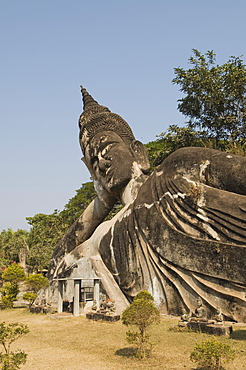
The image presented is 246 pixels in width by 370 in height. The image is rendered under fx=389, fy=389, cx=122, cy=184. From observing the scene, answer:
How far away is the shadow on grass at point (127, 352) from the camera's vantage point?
A: 19.2 ft

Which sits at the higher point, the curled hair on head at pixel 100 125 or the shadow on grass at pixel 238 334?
the curled hair on head at pixel 100 125

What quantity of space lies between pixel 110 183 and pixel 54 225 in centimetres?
2235

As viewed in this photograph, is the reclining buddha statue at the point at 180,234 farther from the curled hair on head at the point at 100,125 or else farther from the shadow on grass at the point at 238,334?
the curled hair on head at the point at 100,125

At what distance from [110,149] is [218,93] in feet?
24.6

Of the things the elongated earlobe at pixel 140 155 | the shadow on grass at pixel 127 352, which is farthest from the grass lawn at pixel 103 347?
the elongated earlobe at pixel 140 155

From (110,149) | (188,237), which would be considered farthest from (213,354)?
(110,149)

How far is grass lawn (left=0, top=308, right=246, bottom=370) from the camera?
5.36m

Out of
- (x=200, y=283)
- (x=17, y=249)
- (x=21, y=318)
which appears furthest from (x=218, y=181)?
(x=17, y=249)

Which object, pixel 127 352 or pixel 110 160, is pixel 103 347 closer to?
pixel 127 352

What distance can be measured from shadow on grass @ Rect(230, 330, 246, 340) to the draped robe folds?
2.80 feet

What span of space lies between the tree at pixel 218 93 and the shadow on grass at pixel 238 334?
12.0m

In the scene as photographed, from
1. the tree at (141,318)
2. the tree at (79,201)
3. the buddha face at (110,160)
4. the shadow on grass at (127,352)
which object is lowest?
the shadow on grass at (127,352)

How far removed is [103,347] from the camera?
647cm

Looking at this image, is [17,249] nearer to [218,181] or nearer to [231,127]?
[231,127]
